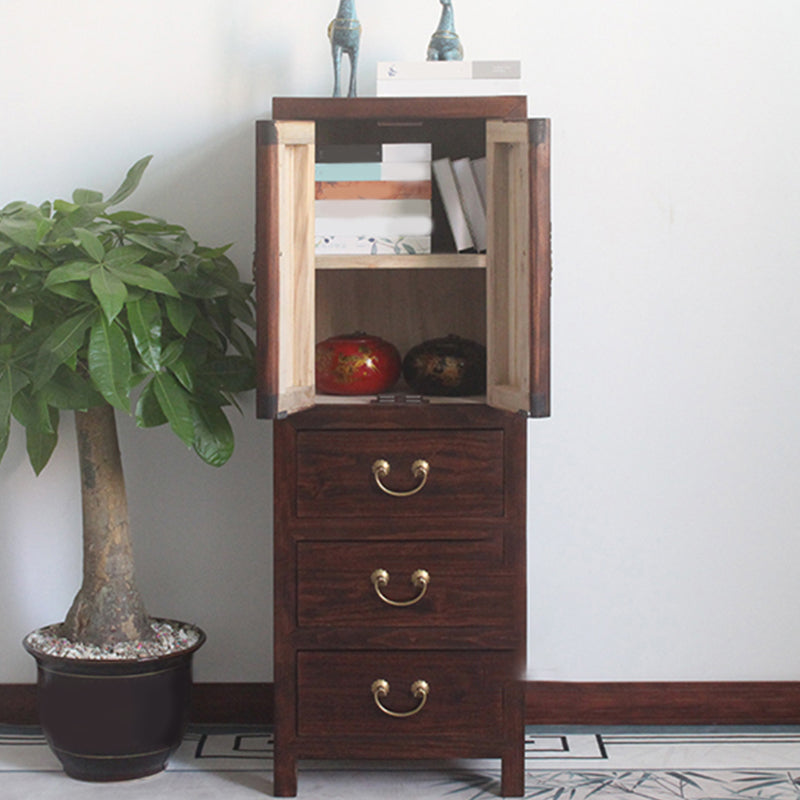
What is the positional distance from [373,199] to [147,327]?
1.71 ft

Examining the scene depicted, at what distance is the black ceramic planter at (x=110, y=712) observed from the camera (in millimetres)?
1952

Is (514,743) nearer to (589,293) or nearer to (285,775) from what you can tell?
(285,775)

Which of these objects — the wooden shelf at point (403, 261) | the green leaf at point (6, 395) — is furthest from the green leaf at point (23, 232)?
the wooden shelf at point (403, 261)

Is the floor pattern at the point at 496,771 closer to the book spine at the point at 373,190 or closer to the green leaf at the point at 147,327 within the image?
the green leaf at the point at 147,327

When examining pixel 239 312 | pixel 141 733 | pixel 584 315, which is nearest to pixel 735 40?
pixel 584 315

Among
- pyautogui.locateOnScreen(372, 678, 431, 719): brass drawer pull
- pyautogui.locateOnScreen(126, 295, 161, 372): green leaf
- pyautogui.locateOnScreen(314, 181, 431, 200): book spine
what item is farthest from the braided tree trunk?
pyautogui.locateOnScreen(314, 181, 431, 200): book spine

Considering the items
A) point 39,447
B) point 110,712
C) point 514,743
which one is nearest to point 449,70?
point 39,447

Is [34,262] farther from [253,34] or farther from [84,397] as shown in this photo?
[253,34]

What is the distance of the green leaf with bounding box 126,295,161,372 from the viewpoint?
179cm

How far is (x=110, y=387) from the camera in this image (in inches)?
68.5

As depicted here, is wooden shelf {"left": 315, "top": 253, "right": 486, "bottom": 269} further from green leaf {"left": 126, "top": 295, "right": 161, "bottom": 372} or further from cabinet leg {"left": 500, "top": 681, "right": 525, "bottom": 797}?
cabinet leg {"left": 500, "top": 681, "right": 525, "bottom": 797}

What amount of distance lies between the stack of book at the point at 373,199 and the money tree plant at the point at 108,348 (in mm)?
240

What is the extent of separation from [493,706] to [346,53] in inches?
54.3

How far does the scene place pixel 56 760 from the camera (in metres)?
2.10
